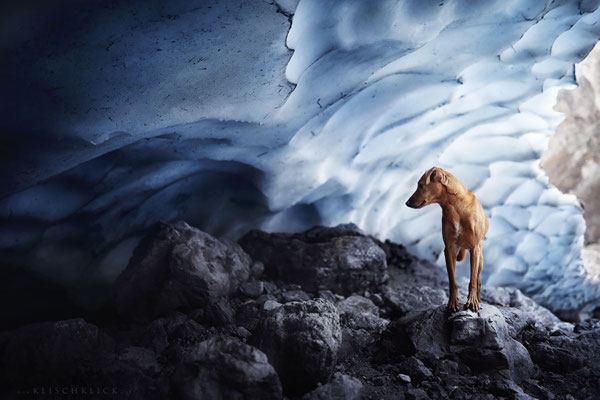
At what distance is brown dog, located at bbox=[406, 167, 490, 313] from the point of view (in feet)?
6.98

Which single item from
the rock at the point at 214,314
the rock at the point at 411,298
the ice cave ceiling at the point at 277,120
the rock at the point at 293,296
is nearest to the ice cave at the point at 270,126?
the ice cave ceiling at the point at 277,120

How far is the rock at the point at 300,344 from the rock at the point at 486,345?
59 cm

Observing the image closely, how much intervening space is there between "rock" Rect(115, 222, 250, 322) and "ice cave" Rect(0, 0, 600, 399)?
7.5 inches

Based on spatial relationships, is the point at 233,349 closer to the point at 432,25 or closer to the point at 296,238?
the point at 296,238

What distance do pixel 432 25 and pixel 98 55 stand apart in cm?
171

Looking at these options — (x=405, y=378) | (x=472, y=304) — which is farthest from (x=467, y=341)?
(x=405, y=378)

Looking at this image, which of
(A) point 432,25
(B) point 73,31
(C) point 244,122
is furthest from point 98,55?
(A) point 432,25

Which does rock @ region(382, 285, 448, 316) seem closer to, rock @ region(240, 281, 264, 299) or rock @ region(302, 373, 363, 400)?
rock @ region(240, 281, 264, 299)

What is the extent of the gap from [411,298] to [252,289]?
1.06m

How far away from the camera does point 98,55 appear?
68.1 inches

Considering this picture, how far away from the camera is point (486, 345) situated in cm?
198

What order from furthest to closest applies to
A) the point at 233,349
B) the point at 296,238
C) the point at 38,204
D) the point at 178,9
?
the point at 296,238 < the point at 38,204 < the point at 178,9 < the point at 233,349

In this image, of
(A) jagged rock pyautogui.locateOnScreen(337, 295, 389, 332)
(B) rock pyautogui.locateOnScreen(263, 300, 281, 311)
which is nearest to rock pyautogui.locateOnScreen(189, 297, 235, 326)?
(B) rock pyautogui.locateOnScreen(263, 300, 281, 311)

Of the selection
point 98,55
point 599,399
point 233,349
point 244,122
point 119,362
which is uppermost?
point 98,55
